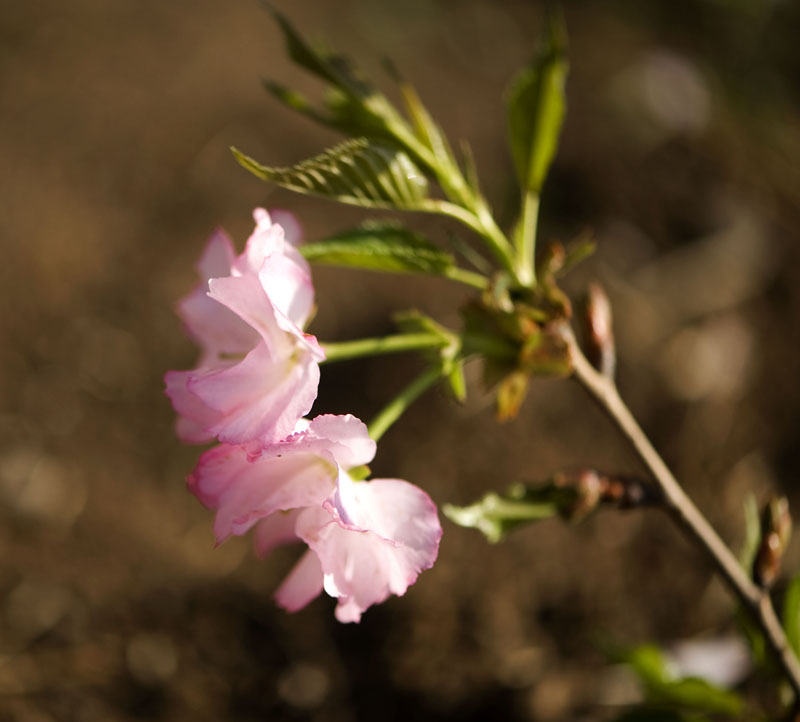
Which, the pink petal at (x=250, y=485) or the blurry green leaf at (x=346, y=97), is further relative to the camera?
the blurry green leaf at (x=346, y=97)

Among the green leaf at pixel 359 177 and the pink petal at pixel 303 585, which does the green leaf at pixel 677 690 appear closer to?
the pink petal at pixel 303 585

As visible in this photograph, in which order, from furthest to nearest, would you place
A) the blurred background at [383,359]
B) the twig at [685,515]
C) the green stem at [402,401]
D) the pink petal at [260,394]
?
the blurred background at [383,359] < the twig at [685,515] < the green stem at [402,401] < the pink petal at [260,394]

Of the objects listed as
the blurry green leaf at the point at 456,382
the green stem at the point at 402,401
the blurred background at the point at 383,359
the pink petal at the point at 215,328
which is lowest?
the blurred background at the point at 383,359

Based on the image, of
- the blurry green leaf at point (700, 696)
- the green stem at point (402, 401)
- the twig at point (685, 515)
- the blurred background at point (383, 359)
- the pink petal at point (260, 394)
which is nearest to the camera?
the pink petal at point (260, 394)

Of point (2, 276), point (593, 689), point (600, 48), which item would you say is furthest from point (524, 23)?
point (593, 689)

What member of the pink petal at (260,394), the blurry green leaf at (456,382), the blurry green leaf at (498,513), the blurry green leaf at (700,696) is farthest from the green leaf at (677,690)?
→ the pink petal at (260,394)

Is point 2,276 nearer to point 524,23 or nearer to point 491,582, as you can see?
point 491,582

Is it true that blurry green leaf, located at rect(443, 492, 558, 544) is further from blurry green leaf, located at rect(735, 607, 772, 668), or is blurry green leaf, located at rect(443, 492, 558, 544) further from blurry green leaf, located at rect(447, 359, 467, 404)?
blurry green leaf, located at rect(735, 607, 772, 668)

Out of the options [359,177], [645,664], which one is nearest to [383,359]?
[645,664]
